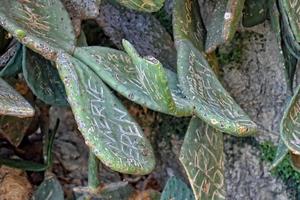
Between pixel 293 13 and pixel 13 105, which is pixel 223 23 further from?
pixel 13 105

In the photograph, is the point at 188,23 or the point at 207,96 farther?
the point at 188,23

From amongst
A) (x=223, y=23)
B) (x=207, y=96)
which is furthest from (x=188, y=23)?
(x=207, y=96)

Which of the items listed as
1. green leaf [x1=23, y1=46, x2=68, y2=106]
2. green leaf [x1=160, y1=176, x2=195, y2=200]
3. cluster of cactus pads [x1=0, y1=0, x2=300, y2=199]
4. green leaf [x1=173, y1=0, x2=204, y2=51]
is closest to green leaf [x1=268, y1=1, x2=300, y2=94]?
cluster of cactus pads [x1=0, y1=0, x2=300, y2=199]

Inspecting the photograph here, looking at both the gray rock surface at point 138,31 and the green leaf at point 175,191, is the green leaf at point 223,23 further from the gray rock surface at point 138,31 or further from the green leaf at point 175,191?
the green leaf at point 175,191

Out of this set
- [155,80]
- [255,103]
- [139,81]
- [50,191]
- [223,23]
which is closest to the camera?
[155,80]

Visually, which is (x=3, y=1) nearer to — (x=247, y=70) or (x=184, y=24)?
(x=184, y=24)

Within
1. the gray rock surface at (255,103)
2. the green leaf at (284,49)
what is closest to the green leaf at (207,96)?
the green leaf at (284,49)
